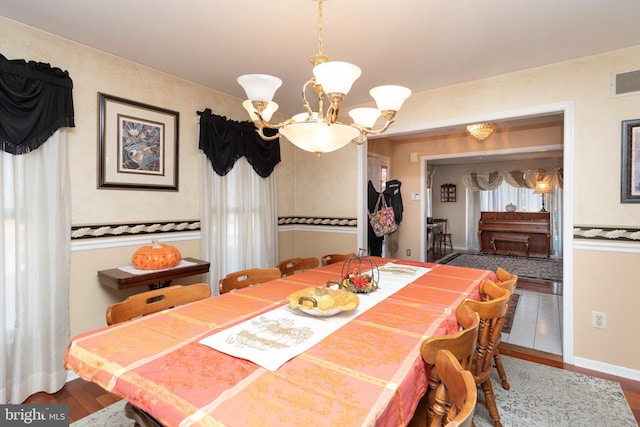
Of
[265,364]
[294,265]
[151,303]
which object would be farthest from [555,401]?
[151,303]

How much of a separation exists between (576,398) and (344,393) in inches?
84.7

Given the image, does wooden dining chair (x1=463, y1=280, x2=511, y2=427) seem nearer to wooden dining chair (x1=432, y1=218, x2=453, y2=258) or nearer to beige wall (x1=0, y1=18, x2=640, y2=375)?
beige wall (x1=0, y1=18, x2=640, y2=375)

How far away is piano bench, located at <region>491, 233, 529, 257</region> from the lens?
751 centimetres

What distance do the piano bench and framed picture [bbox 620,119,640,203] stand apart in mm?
5839

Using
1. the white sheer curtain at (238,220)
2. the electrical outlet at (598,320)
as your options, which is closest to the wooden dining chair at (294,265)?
the white sheer curtain at (238,220)

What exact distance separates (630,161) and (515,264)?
16.0 ft

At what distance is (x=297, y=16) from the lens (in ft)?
6.29

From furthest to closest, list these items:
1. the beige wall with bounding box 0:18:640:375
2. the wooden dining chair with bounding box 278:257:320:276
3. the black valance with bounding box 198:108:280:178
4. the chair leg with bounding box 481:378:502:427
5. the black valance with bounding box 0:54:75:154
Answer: the black valance with bounding box 198:108:280:178 → the wooden dining chair with bounding box 278:257:320:276 → the beige wall with bounding box 0:18:640:375 → the black valance with bounding box 0:54:75:154 → the chair leg with bounding box 481:378:502:427

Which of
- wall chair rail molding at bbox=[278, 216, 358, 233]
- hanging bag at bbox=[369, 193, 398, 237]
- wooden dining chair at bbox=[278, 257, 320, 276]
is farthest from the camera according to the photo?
hanging bag at bbox=[369, 193, 398, 237]

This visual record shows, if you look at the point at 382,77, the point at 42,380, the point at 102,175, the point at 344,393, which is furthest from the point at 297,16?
the point at 42,380

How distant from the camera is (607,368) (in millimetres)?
2395

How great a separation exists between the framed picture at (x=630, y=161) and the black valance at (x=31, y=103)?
4.02 meters

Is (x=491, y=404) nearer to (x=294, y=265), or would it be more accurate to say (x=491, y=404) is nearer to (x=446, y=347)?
(x=446, y=347)

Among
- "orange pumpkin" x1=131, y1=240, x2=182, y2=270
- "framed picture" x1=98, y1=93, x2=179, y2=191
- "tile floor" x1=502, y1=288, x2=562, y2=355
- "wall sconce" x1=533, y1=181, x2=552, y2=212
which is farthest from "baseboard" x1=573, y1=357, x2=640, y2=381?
→ "wall sconce" x1=533, y1=181, x2=552, y2=212
